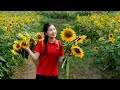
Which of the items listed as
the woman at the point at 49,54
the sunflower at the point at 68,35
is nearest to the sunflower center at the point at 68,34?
the sunflower at the point at 68,35

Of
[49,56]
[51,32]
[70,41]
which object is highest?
[51,32]

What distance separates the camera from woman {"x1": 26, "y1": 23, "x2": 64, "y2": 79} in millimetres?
3674

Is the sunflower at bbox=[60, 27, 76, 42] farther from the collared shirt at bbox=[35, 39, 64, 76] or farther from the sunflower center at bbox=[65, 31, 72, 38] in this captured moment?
the collared shirt at bbox=[35, 39, 64, 76]

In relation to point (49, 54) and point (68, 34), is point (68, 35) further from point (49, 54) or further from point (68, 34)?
point (49, 54)

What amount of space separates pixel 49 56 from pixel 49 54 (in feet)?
0.08

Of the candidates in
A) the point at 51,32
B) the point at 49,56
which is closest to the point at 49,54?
the point at 49,56

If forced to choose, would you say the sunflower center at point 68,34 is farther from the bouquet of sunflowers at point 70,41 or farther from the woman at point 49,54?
the woman at point 49,54

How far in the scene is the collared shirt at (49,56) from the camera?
12.1ft

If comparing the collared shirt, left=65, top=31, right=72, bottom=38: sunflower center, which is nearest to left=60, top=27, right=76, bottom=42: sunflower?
left=65, top=31, right=72, bottom=38: sunflower center

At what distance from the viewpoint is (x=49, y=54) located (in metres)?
3.67

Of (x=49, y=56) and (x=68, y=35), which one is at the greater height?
Result: (x=68, y=35)

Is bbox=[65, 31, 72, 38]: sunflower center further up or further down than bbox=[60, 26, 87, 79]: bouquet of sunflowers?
further up

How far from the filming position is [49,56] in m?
3.68

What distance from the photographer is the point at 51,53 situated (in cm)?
367
